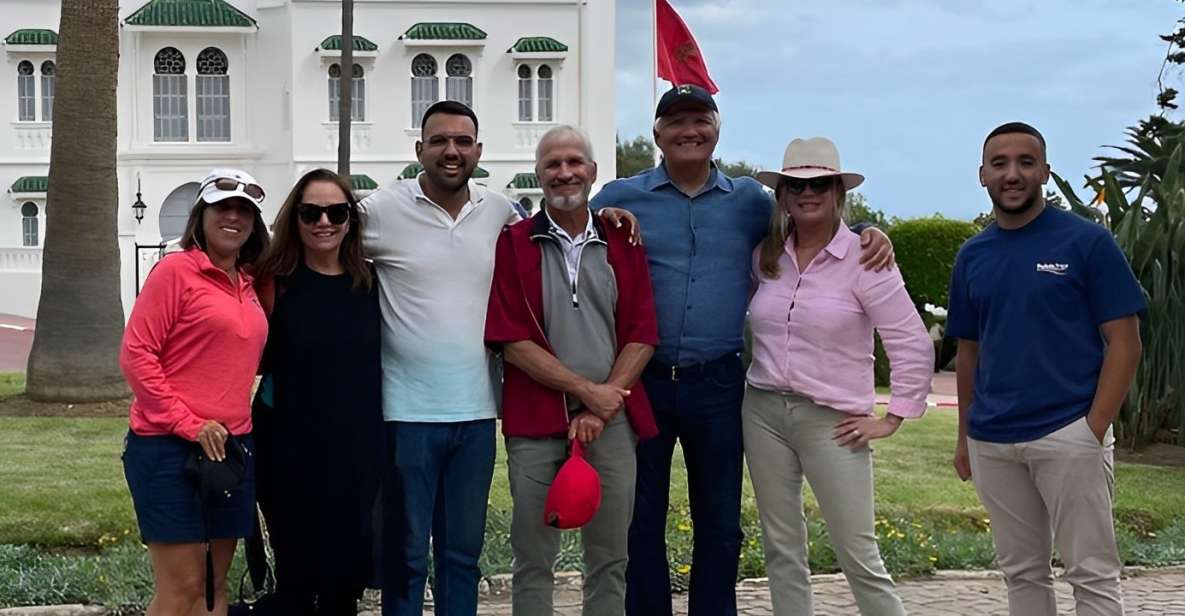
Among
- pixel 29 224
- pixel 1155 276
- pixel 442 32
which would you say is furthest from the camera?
pixel 29 224

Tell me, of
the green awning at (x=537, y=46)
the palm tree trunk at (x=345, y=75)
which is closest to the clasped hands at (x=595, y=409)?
the palm tree trunk at (x=345, y=75)

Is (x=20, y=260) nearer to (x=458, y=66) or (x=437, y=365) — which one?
(x=458, y=66)

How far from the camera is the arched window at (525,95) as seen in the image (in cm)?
4031

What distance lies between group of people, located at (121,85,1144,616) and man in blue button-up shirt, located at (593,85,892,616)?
12 millimetres

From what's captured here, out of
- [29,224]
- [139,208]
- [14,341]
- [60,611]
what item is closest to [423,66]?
Result: [139,208]

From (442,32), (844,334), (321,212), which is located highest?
(442,32)

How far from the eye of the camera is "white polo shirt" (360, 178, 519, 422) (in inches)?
214

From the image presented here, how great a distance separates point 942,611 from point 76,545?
5.03 meters

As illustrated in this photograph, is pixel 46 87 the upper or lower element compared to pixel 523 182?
upper

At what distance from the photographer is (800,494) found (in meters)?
5.77

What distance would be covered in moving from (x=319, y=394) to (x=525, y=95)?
35795 millimetres

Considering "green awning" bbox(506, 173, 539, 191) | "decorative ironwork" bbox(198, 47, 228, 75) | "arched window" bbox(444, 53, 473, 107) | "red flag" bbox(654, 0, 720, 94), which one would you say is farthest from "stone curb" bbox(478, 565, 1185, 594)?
"decorative ironwork" bbox(198, 47, 228, 75)

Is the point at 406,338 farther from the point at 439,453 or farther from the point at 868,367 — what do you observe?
the point at 868,367

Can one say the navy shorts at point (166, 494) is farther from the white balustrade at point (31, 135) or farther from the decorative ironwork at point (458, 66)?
the white balustrade at point (31, 135)
